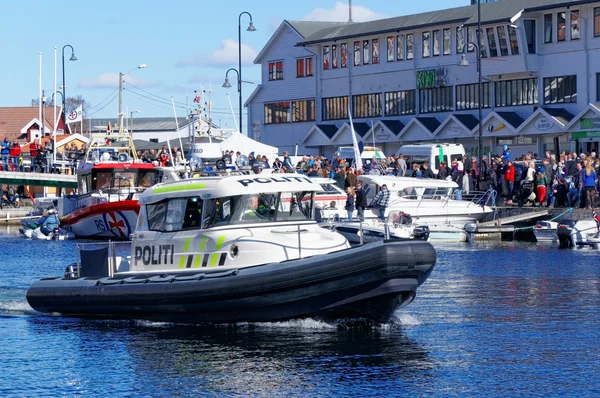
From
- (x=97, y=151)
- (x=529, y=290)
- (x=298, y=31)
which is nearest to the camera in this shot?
(x=529, y=290)

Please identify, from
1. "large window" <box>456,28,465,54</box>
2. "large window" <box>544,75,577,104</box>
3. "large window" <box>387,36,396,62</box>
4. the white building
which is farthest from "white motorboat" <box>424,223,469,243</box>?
"large window" <box>387,36,396,62</box>

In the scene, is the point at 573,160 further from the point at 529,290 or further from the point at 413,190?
the point at 529,290

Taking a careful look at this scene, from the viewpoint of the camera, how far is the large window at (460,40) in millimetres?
68625

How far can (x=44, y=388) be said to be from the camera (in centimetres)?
1706

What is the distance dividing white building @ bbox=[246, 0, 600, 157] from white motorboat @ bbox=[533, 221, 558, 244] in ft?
58.0

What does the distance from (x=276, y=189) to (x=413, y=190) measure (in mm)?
25072

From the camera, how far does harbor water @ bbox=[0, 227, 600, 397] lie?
16766mm

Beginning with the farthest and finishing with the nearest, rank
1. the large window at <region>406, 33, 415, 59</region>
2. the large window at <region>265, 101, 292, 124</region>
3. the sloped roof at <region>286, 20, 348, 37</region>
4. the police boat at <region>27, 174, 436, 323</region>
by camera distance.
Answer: the large window at <region>265, 101, 292, 124</region> → the sloped roof at <region>286, 20, 348, 37</region> → the large window at <region>406, 33, 415, 59</region> → the police boat at <region>27, 174, 436, 323</region>

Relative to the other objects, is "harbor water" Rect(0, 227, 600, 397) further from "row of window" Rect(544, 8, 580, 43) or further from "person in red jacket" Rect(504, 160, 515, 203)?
"row of window" Rect(544, 8, 580, 43)

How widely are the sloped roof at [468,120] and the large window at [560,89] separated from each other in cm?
437

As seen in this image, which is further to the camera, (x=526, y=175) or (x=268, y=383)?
(x=526, y=175)

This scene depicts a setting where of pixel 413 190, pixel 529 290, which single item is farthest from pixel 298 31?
pixel 529 290

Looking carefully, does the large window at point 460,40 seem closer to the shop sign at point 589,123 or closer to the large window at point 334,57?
the large window at point 334,57

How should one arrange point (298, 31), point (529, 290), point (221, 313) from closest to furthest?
1. point (221, 313)
2. point (529, 290)
3. point (298, 31)
